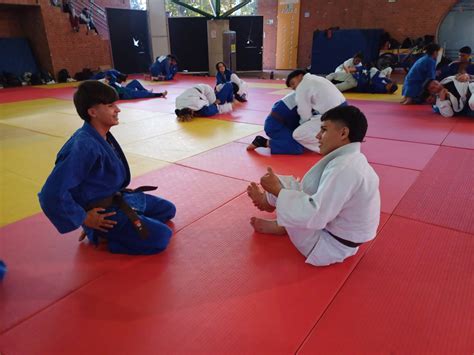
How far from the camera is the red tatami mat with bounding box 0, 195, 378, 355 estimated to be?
173 centimetres

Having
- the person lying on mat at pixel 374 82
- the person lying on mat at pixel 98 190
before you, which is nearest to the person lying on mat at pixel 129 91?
the person lying on mat at pixel 374 82

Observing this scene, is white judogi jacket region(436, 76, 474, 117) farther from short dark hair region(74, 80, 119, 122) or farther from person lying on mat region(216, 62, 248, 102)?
short dark hair region(74, 80, 119, 122)

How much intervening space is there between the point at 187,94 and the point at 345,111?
5.32 metres

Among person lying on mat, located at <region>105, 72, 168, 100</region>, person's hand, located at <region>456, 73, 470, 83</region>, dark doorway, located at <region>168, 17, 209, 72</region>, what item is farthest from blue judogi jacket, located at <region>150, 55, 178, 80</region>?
person's hand, located at <region>456, 73, 470, 83</region>

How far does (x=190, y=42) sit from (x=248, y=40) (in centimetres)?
256

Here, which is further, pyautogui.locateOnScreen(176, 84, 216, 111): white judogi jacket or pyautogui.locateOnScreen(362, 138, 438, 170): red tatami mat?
pyautogui.locateOnScreen(176, 84, 216, 111): white judogi jacket

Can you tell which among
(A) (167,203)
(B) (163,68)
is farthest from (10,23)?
(A) (167,203)

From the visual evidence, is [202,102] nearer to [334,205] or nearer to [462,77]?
[462,77]

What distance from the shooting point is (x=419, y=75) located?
25.5 feet

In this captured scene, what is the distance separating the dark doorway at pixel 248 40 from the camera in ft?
49.3

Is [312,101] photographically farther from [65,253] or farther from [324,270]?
[65,253]

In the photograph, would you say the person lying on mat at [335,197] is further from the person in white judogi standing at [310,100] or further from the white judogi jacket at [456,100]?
the white judogi jacket at [456,100]

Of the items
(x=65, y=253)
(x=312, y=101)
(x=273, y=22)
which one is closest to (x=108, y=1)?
(x=273, y=22)

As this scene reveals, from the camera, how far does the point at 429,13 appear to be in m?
13.9
